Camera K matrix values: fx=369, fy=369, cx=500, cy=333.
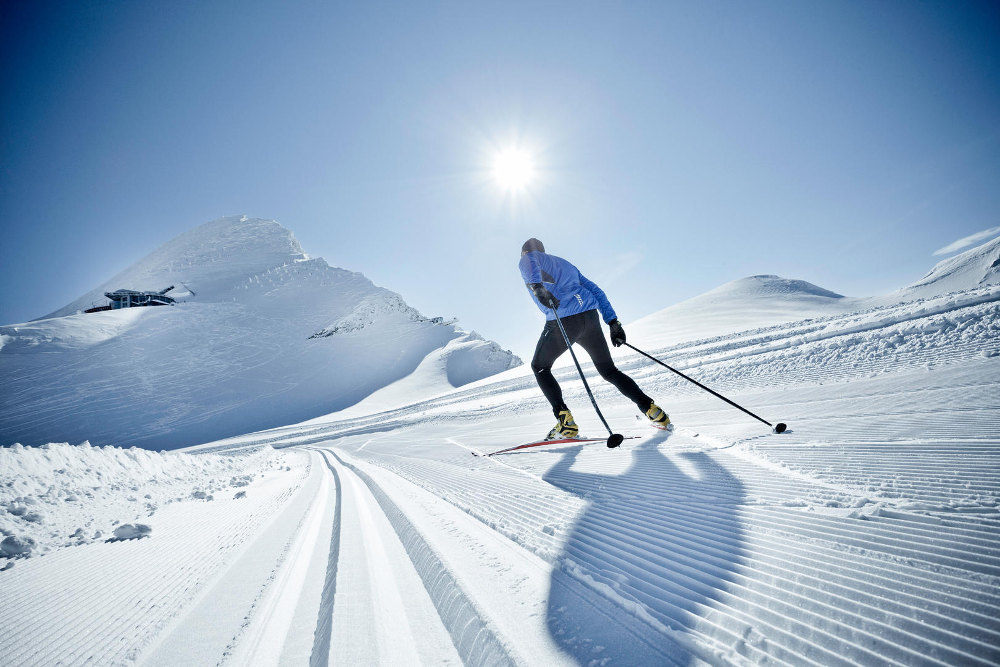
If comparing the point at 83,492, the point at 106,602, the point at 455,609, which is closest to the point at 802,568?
the point at 455,609

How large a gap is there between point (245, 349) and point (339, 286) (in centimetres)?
2494

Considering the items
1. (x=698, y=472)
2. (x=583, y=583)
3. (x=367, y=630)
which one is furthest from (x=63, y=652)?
(x=698, y=472)

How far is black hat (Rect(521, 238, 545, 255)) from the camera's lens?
3.85 meters

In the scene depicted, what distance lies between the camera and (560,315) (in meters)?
3.79

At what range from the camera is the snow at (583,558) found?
0.77 meters

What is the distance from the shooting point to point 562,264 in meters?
3.85

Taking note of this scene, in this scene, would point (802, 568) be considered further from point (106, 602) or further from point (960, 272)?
point (960, 272)

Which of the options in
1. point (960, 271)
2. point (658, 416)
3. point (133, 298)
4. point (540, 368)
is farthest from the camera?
point (133, 298)

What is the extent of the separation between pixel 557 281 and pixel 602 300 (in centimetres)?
62

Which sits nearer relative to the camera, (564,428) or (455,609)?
(455,609)

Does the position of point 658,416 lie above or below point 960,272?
below

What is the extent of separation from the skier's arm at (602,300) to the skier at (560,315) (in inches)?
0.6

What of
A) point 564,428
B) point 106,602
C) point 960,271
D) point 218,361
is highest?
point 960,271

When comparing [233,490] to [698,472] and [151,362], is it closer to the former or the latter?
[698,472]
